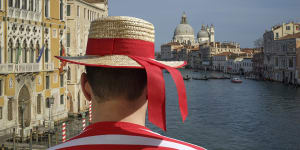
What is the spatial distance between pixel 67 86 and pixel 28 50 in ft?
16.1

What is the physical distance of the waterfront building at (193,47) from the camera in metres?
84.8

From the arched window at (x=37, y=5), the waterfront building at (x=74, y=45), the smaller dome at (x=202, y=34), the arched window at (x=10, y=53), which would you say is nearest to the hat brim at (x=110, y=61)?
the arched window at (x=10, y=53)

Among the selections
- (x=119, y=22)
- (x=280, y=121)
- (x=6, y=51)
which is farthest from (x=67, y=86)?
(x=119, y=22)

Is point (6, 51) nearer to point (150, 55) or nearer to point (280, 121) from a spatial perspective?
point (150, 55)

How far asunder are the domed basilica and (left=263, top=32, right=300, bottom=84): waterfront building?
234 ft

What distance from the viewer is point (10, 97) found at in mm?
11734

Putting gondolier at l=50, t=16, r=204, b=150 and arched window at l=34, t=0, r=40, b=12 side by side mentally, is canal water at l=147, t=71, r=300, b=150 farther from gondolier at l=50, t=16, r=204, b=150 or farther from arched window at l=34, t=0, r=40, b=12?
gondolier at l=50, t=16, r=204, b=150

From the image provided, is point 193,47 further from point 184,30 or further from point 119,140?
point 119,140

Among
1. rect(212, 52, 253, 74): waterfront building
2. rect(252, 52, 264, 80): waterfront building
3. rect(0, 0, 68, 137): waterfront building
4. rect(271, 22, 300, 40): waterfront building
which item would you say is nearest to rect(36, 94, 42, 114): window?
rect(0, 0, 68, 137): waterfront building

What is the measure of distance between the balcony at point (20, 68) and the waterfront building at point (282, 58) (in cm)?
3227

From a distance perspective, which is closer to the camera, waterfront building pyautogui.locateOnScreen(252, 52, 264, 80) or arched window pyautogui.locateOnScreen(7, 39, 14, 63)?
arched window pyautogui.locateOnScreen(7, 39, 14, 63)

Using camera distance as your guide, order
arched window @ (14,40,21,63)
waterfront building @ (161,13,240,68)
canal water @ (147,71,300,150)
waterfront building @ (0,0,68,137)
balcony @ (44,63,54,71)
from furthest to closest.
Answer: waterfront building @ (161,13,240,68)
canal water @ (147,71,300,150)
balcony @ (44,63,54,71)
arched window @ (14,40,21,63)
waterfront building @ (0,0,68,137)

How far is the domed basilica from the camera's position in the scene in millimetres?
123125

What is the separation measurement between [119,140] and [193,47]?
105m
